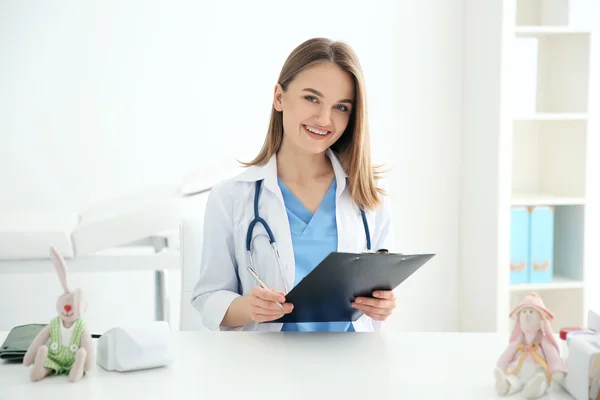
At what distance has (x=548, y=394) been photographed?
1221mm

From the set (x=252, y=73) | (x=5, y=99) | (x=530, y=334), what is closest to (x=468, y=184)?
(x=252, y=73)

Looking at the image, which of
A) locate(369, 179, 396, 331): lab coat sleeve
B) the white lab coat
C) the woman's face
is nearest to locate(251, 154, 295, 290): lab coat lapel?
the white lab coat

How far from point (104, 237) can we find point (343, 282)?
4.90 ft

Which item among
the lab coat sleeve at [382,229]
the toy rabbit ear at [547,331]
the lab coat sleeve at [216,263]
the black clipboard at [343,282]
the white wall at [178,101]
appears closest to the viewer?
the toy rabbit ear at [547,331]

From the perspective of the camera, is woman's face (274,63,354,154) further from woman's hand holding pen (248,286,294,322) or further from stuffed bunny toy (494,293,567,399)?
stuffed bunny toy (494,293,567,399)

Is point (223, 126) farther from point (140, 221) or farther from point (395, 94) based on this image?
point (140, 221)

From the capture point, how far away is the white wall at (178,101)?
3631 millimetres

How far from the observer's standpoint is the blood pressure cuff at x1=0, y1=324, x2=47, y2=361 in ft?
4.40

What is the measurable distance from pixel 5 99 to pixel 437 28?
2014mm

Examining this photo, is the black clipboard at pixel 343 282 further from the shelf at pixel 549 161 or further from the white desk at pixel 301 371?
the shelf at pixel 549 161

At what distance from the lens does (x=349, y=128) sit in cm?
188

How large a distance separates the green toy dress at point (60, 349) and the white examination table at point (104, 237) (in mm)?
1318

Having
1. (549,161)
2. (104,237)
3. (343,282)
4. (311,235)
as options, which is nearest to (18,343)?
(343,282)

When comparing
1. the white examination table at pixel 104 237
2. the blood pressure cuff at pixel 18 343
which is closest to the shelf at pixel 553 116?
the white examination table at pixel 104 237
